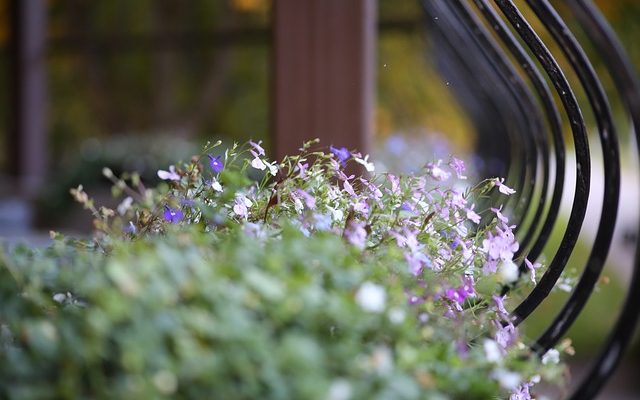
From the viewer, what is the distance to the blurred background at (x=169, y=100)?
663 centimetres

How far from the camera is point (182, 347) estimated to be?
32.9 inches

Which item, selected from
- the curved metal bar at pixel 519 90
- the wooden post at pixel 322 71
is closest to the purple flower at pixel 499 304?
the curved metal bar at pixel 519 90

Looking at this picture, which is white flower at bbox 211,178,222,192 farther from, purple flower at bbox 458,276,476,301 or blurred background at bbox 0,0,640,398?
blurred background at bbox 0,0,640,398

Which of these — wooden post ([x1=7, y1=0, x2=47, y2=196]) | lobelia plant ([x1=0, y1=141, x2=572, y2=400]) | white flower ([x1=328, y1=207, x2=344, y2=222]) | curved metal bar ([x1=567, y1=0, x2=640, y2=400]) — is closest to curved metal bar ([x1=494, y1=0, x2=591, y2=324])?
lobelia plant ([x1=0, y1=141, x2=572, y2=400])

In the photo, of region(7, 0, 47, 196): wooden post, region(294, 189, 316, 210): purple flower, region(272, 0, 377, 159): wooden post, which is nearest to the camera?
region(294, 189, 316, 210): purple flower

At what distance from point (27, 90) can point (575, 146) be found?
762 cm

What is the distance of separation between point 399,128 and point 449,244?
996cm

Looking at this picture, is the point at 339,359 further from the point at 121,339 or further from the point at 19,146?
the point at 19,146

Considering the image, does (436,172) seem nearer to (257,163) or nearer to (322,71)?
(257,163)

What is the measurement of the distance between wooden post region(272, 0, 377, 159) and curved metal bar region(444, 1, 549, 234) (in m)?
1.43

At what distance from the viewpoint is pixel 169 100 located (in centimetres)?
1248

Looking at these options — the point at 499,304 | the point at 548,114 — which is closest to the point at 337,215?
the point at 499,304

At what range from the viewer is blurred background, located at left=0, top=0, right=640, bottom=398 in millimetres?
6633

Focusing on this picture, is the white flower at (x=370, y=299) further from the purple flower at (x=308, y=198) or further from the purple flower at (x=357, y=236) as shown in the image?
the purple flower at (x=308, y=198)
